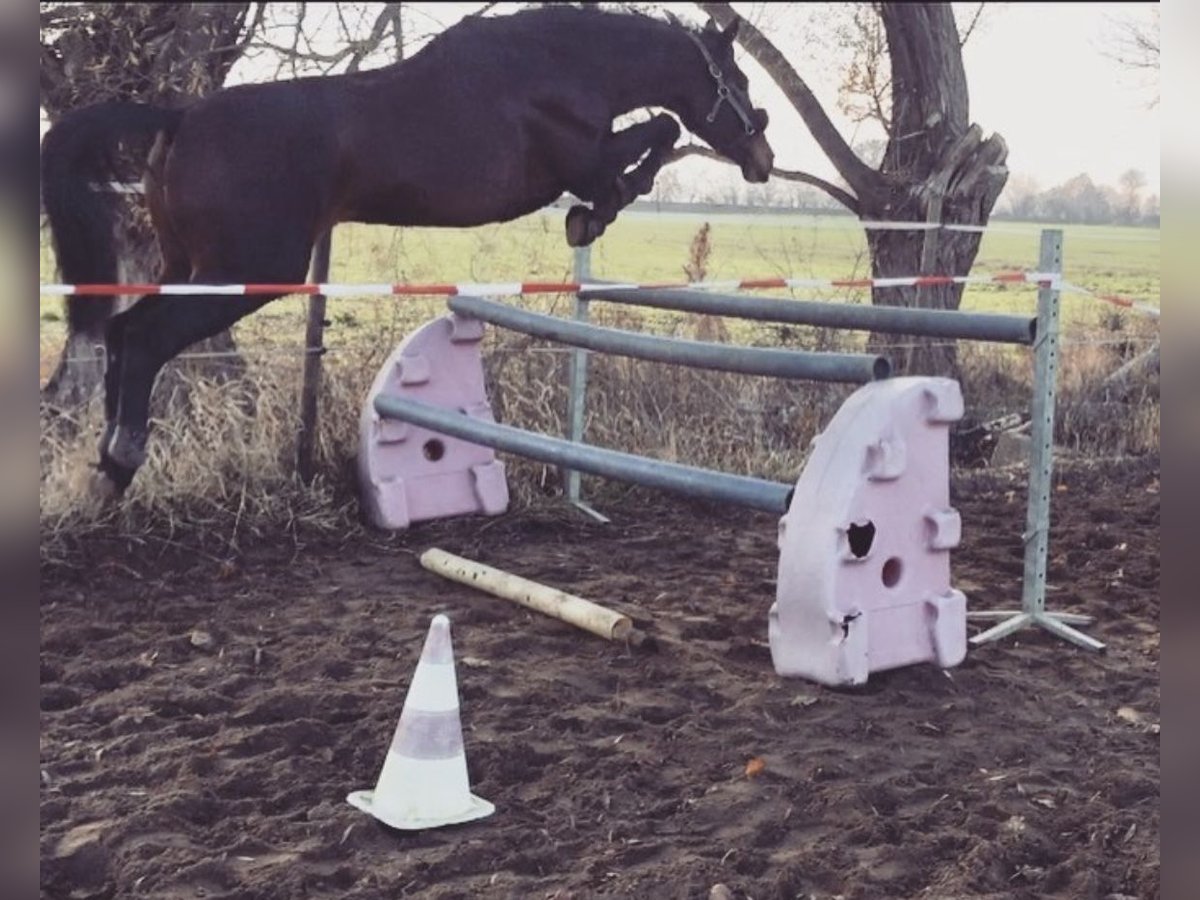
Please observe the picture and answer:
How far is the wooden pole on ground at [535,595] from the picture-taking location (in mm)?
4109

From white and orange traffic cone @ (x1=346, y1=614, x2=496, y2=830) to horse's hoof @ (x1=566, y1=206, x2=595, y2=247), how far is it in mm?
2077

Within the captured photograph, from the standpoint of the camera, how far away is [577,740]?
334 cm

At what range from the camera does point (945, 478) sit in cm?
411

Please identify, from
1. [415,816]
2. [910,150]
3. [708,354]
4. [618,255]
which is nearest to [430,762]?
[415,816]

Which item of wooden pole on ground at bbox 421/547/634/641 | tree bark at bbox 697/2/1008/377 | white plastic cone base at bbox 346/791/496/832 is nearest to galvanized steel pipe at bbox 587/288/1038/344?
wooden pole on ground at bbox 421/547/634/641

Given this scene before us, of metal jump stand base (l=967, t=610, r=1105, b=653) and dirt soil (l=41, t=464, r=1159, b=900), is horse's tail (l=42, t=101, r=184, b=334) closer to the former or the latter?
dirt soil (l=41, t=464, r=1159, b=900)

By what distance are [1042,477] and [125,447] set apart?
299 cm

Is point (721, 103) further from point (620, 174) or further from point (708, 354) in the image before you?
point (708, 354)

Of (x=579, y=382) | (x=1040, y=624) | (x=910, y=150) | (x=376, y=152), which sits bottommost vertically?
(x=1040, y=624)

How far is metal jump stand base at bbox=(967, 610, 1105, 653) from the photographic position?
432 cm

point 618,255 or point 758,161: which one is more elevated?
point 758,161

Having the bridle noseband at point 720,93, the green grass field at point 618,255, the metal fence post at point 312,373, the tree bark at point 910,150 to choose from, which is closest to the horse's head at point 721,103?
the bridle noseband at point 720,93

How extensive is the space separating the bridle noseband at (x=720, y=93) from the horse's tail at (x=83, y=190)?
185 cm

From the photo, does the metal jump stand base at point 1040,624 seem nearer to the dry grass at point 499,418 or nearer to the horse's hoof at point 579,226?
the horse's hoof at point 579,226
